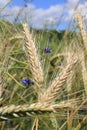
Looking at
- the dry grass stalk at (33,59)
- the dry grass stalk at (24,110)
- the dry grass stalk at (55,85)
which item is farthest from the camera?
the dry grass stalk at (33,59)

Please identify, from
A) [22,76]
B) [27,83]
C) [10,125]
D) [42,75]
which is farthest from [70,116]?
[22,76]

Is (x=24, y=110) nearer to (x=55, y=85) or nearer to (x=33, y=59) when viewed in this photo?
(x=55, y=85)

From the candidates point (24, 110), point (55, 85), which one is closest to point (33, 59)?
point (55, 85)

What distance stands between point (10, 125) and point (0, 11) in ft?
1.90

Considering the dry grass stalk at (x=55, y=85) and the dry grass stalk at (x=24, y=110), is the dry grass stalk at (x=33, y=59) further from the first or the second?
the dry grass stalk at (x=24, y=110)

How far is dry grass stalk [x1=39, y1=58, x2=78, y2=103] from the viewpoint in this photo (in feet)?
2.58

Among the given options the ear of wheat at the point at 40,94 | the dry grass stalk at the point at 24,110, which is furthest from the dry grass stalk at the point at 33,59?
the dry grass stalk at the point at 24,110

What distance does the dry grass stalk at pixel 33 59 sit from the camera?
36.5 inches

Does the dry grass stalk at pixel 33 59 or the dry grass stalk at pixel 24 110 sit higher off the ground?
the dry grass stalk at pixel 33 59

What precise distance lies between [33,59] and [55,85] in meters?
0.14

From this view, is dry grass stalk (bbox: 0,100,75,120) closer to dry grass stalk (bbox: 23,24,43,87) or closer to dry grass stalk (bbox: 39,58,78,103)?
dry grass stalk (bbox: 39,58,78,103)

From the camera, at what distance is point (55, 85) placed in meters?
0.87

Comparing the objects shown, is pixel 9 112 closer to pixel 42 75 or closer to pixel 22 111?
pixel 22 111

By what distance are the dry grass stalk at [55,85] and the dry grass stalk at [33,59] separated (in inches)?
1.9
